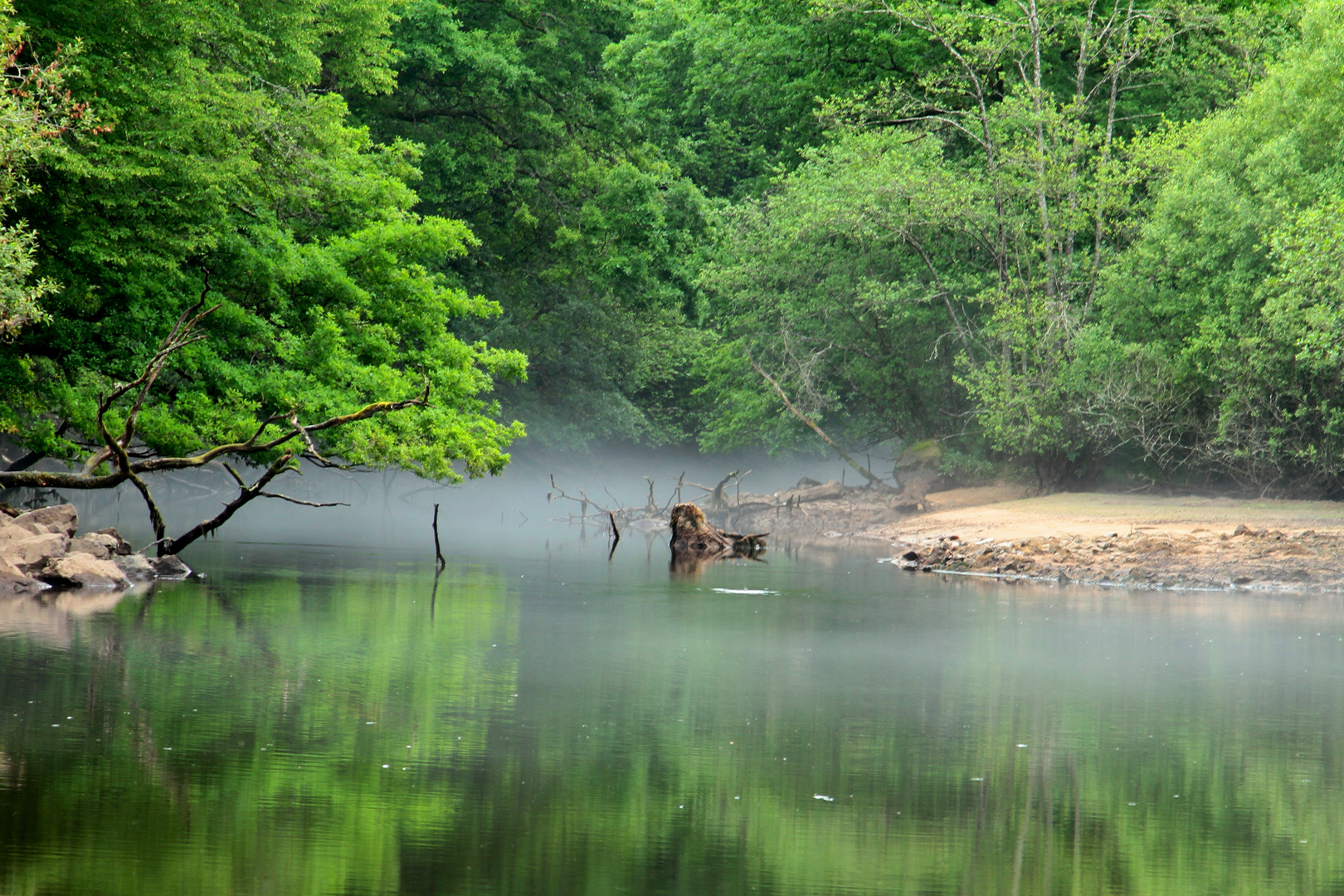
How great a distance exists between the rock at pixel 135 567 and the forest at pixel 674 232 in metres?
1.39

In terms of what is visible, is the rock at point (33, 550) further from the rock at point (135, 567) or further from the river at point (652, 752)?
the river at point (652, 752)

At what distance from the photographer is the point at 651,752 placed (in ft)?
25.4

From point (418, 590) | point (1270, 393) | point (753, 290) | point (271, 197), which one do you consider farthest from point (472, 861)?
point (753, 290)

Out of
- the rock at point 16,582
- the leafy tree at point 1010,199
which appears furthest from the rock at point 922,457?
the rock at point 16,582

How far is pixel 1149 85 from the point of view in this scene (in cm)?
3438

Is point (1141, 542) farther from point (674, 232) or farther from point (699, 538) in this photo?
point (674, 232)

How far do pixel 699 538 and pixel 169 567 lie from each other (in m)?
12.2

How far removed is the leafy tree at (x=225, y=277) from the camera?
56.1 feet

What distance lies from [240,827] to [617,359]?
38.9 metres

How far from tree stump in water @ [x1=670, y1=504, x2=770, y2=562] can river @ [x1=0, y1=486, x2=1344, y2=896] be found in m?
12.3

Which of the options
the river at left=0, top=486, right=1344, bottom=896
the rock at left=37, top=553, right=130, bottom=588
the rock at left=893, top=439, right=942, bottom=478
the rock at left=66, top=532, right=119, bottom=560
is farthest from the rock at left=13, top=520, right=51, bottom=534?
the rock at left=893, top=439, right=942, bottom=478

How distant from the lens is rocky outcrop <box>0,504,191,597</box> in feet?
49.2

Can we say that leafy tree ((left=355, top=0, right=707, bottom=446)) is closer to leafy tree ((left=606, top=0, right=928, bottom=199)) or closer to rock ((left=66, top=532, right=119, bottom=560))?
leafy tree ((left=606, top=0, right=928, bottom=199))

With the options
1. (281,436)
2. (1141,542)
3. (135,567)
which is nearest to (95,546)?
(135,567)
